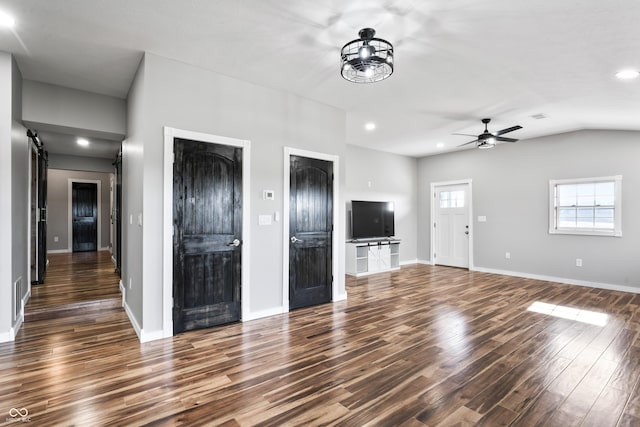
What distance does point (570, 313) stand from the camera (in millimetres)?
4273

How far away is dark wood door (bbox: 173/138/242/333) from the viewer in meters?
3.46

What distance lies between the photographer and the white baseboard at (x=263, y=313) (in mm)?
3901

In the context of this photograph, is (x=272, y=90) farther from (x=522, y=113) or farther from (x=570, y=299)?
(x=570, y=299)

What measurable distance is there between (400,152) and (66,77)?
21.4ft

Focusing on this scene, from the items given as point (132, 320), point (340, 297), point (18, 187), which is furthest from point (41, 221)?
point (340, 297)

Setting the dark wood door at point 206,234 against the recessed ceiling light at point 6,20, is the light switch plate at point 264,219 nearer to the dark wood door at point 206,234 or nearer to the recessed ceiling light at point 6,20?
the dark wood door at point 206,234

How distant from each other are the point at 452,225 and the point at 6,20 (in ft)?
26.4

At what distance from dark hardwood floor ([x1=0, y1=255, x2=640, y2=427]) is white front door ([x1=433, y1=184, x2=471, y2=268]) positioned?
3.33 m

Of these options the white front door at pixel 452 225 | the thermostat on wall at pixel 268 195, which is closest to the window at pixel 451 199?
the white front door at pixel 452 225

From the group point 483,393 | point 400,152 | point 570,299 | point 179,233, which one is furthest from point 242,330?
point 400,152

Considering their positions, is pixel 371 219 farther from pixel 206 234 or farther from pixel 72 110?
pixel 72 110

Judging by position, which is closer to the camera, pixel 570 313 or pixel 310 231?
pixel 570 313

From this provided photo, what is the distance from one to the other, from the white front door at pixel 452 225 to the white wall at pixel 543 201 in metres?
0.27

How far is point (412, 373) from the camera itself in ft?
8.69
